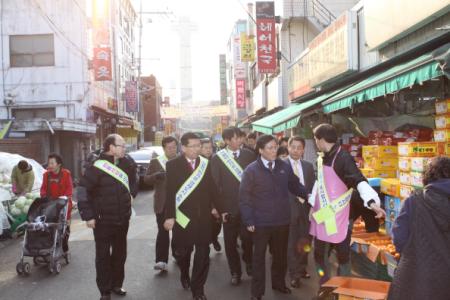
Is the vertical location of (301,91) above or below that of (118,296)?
above

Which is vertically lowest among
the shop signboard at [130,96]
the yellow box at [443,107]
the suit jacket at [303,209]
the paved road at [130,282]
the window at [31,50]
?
the paved road at [130,282]

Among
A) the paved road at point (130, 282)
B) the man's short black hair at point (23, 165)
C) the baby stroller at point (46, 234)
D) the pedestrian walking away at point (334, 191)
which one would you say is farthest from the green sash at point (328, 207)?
the man's short black hair at point (23, 165)

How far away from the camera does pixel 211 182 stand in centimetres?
597

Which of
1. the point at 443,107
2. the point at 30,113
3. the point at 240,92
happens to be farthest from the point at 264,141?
the point at 240,92

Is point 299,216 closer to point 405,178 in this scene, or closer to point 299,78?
point 405,178

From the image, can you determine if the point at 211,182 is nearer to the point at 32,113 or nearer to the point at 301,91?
the point at 301,91

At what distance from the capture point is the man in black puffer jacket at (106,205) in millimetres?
5766

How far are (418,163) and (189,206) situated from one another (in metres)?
2.87

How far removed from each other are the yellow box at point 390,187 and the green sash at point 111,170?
3587mm

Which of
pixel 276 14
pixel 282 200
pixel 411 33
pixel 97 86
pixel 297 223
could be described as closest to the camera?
pixel 282 200

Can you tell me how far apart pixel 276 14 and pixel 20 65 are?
47.5 feet

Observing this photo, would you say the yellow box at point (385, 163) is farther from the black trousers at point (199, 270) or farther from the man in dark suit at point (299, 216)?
the black trousers at point (199, 270)

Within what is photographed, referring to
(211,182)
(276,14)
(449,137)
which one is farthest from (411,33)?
(276,14)

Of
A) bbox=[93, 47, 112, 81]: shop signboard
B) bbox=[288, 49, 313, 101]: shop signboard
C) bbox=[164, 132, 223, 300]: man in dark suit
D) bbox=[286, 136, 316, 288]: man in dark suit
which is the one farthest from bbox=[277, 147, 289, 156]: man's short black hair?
bbox=[93, 47, 112, 81]: shop signboard
